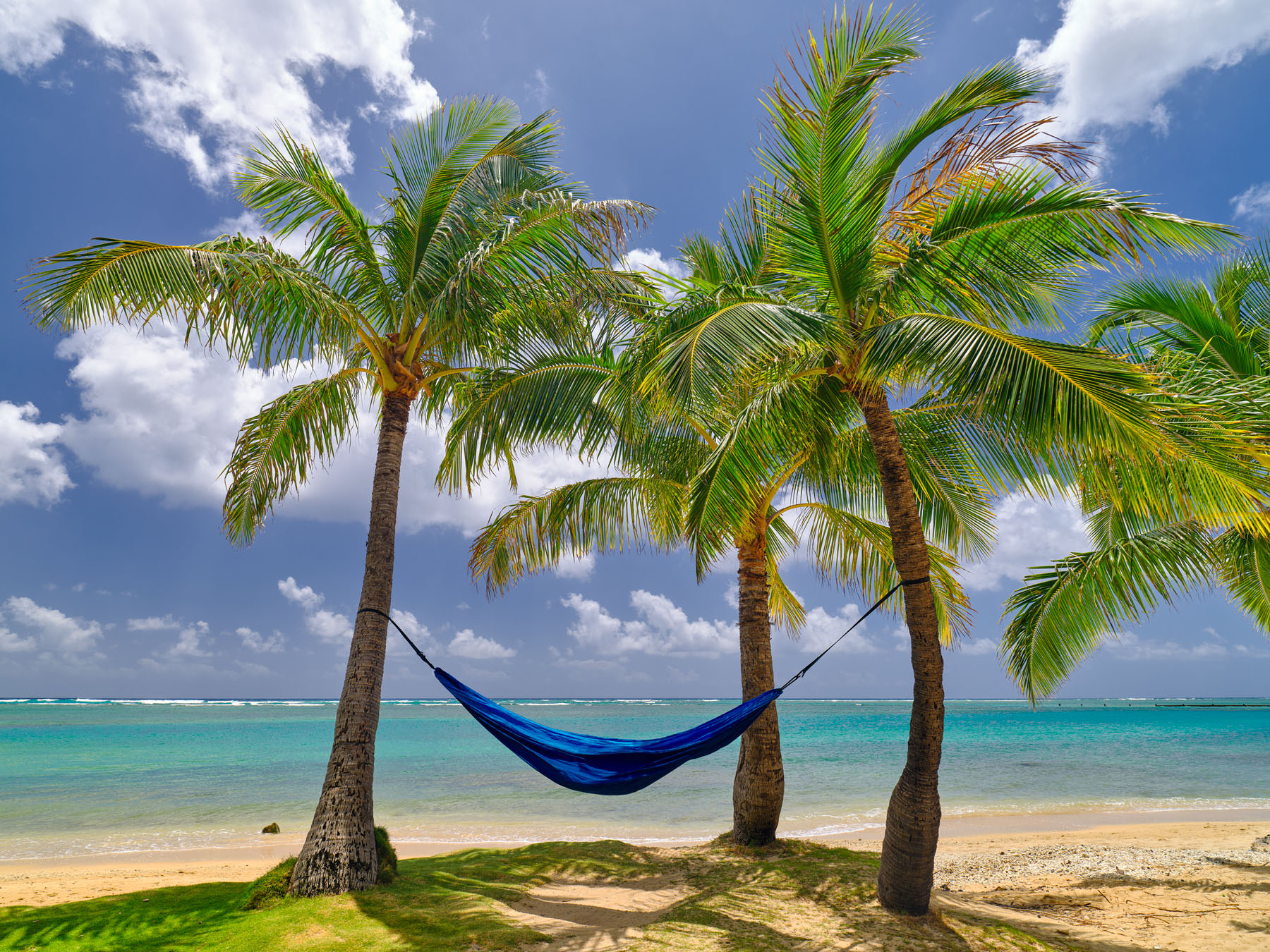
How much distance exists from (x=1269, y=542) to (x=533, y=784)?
9653mm

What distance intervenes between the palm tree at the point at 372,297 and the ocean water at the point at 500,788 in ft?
13.9

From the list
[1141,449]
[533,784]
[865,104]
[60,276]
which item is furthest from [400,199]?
[533,784]

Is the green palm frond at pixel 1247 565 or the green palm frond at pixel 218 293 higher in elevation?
the green palm frond at pixel 218 293

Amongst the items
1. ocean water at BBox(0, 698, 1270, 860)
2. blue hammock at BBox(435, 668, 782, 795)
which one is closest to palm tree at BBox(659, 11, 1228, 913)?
blue hammock at BBox(435, 668, 782, 795)

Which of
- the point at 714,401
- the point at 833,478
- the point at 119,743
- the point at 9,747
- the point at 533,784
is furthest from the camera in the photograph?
the point at 119,743

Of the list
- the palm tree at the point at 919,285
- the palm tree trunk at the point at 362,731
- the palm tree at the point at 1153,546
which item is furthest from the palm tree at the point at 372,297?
the palm tree at the point at 1153,546

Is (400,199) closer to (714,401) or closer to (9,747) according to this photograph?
(714,401)

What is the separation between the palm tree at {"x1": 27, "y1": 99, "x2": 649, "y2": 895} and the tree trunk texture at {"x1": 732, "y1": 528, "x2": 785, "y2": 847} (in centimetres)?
199

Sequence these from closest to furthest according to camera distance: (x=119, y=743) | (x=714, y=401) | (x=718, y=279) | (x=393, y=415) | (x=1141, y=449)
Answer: (x=1141, y=449), (x=714, y=401), (x=393, y=415), (x=718, y=279), (x=119, y=743)

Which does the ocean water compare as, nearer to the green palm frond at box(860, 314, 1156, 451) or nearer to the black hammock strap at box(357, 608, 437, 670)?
the black hammock strap at box(357, 608, 437, 670)

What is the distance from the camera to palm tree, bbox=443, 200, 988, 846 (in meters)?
3.78

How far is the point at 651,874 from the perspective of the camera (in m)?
4.12

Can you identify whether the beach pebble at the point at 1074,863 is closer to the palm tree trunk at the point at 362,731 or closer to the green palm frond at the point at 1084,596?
the green palm frond at the point at 1084,596

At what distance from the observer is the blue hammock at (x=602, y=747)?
11.3 ft
